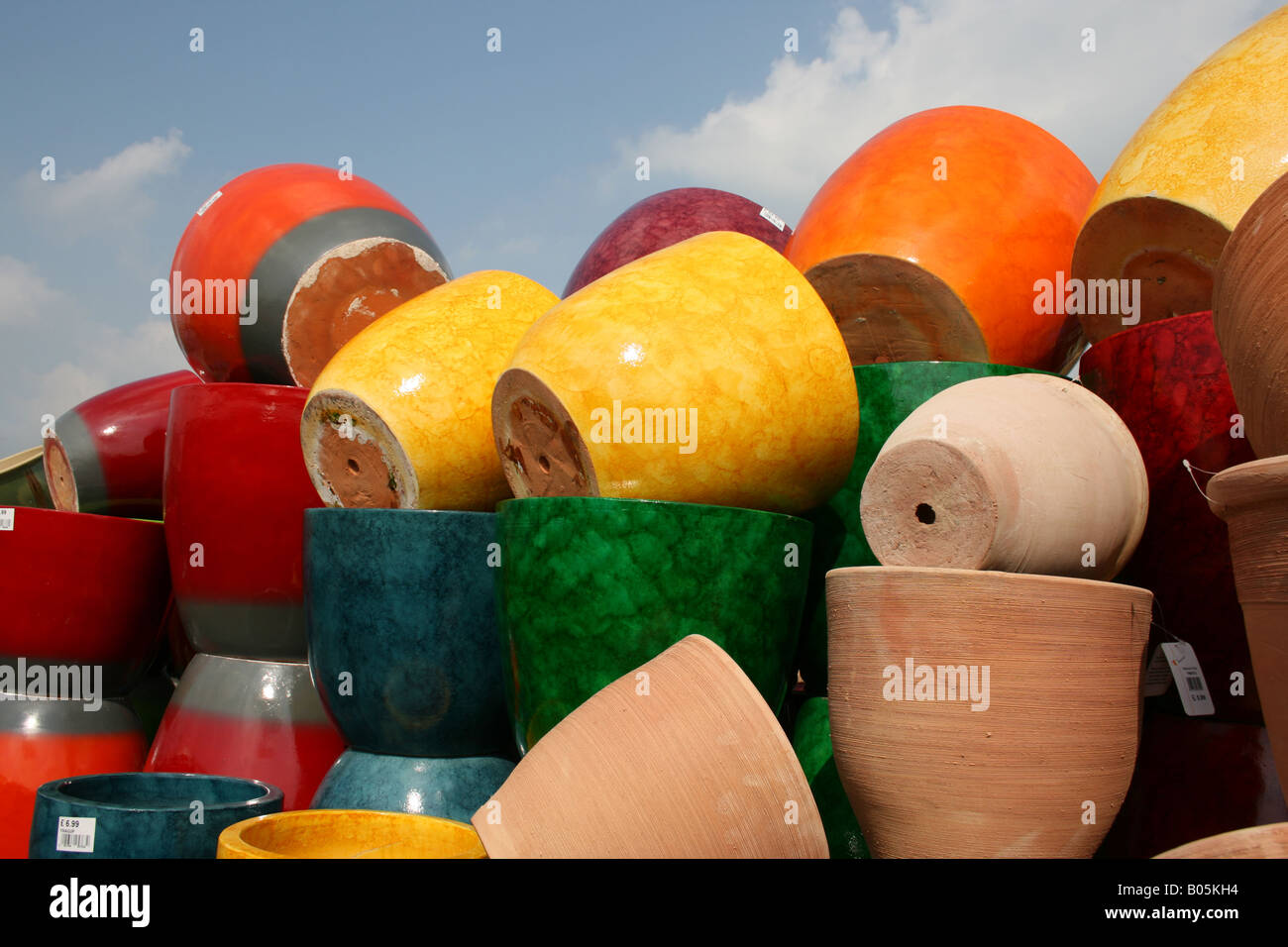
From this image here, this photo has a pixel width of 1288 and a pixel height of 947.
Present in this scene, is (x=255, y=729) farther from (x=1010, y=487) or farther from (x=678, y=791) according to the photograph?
(x=1010, y=487)

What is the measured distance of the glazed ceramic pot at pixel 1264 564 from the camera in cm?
125

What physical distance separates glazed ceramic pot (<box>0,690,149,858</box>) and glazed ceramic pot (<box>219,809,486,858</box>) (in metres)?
1.22

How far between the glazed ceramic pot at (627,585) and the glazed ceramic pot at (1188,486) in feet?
1.94

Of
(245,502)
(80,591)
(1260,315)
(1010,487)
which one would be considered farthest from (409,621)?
(1260,315)

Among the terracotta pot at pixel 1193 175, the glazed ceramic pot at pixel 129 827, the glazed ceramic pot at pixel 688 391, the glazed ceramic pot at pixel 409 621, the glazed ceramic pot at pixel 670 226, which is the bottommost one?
the glazed ceramic pot at pixel 129 827

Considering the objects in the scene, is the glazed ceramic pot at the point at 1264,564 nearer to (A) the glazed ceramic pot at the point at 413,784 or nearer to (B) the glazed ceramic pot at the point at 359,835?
(B) the glazed ceramic pot at the point at 359,835

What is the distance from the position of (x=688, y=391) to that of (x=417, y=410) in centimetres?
61

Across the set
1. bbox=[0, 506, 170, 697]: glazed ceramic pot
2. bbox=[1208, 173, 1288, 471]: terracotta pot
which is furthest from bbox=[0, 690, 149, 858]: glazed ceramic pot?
bbox=[1208, 173, 1288, 471]: terracotta pot

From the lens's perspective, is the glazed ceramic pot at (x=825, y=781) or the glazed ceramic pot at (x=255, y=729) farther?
the glazed ceramic pot at (x=255, y=729)

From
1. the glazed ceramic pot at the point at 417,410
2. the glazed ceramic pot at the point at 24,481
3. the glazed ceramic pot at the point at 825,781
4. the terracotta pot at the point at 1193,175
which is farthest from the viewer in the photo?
the glazed ceramic pot at the point at 24,481

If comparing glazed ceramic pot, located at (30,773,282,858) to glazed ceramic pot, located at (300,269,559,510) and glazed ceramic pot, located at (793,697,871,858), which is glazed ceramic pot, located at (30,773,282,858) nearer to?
glazed ceramic pot, located at (300,269,559,510)

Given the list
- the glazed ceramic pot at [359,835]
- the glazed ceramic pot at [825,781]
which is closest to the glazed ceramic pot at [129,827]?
the glazed ceramic pot at [359,835]

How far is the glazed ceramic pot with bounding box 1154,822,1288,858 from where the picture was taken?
1169 millimetres
